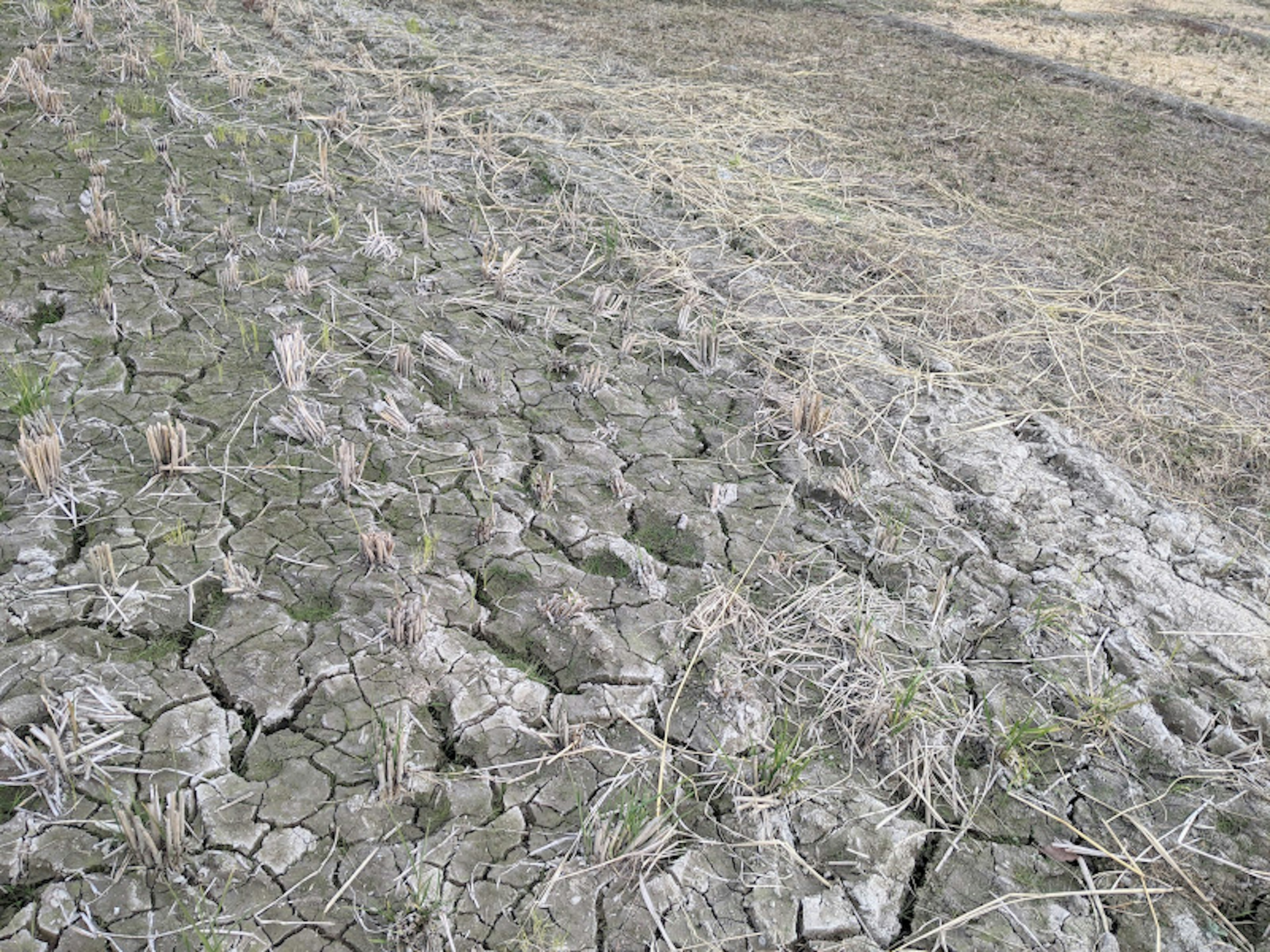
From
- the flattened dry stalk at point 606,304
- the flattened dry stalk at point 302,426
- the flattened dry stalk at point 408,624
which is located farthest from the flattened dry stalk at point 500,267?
the flattened dry stalk at point 408,624

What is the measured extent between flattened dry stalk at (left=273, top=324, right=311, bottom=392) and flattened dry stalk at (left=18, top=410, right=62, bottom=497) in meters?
0.77

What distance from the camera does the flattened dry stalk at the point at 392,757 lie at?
2.29 m

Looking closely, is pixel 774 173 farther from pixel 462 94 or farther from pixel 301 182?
pixel 301 182

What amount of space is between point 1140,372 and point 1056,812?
8.21 feet

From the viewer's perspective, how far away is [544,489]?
327cm

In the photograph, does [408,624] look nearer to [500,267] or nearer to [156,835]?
[156,835]

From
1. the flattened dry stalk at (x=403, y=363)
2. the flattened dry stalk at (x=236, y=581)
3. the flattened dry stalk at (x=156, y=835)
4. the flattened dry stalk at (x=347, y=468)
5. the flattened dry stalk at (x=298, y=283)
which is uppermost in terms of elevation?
the flattened dry stalk at (x=298, y=283)

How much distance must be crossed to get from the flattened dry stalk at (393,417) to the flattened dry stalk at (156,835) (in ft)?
5.23

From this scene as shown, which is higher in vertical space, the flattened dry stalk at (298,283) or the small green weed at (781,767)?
the flattened dry stalk at (298,283)

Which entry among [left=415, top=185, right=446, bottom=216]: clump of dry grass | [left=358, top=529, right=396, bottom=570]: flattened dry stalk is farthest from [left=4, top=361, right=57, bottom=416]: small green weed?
[left=415, top=185, right=446, bottom=216]: clump of dry grass

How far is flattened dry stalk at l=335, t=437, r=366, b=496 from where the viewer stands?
10.3 feet

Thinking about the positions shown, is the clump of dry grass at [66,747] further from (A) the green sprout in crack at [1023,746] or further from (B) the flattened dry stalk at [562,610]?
(A) the green sprout in crack at [1023,746]

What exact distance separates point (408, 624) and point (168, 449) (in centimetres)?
106

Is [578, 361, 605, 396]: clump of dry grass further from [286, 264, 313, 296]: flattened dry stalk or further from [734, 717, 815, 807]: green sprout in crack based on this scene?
[734, 717, 815, 807]: green sprout in crack
